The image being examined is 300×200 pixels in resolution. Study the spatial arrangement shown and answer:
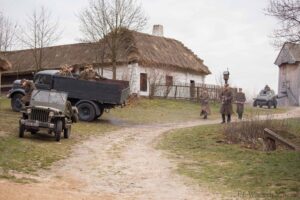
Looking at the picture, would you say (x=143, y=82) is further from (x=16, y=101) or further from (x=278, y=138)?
(x=278, y=138)

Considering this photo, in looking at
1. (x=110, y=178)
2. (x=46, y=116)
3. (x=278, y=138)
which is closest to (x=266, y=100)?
(x=278, y=138)

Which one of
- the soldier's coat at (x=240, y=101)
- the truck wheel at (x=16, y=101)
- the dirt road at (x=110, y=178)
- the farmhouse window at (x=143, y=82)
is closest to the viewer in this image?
the dirt road at (x=110, y=178)

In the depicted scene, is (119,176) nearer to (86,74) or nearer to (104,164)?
(104,164)

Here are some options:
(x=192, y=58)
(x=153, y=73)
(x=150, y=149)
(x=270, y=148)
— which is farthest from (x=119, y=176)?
(x=192, y=58)

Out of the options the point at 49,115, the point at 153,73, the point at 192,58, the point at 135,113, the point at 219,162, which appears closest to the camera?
the point at 219,162

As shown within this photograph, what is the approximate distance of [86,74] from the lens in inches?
995

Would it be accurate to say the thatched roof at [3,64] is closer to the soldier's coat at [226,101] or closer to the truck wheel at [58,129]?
the truck wheel at [58,129]

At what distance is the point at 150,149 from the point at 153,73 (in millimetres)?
24554

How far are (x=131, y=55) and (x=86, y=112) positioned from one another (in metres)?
16.7

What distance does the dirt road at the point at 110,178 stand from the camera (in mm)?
10078

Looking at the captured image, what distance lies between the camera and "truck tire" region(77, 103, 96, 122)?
24.7 metres

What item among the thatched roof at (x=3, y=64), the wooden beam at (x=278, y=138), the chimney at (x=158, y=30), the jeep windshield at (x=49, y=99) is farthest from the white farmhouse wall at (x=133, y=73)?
the wooden beam at (x=278, y=138)

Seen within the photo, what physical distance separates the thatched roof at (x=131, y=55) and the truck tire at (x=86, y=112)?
15695mm

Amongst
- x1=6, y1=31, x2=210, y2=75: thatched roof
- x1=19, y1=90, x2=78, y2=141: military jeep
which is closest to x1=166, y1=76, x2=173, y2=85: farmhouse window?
x1=6, y1=31, x2=210, y2=75: thatched roof
